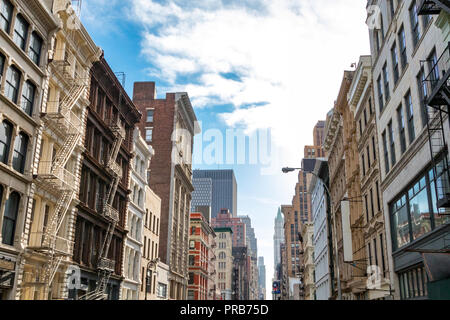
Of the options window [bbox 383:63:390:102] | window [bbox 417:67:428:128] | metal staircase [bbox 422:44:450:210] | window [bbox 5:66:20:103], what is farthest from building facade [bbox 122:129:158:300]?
metal staircase [bbox 422:44:450:210]

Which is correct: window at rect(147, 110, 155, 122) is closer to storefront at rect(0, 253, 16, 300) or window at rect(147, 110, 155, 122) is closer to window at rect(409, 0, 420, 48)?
storefront at rect(0, 253, 16, 300)

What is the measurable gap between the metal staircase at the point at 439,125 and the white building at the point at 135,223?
127 feet

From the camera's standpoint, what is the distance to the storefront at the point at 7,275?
1069 inches

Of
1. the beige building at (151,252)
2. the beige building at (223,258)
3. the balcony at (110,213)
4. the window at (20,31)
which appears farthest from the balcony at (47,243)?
the beige building at (223,258)

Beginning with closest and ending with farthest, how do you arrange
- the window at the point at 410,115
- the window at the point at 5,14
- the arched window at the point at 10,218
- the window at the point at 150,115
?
the window at the point at 410,115, the window at the point at 5,14, the arched window at the point at 10,218, the window at the point at 150,115

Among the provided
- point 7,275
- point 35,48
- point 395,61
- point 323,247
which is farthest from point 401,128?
point 323,247

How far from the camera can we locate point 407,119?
1081 inches

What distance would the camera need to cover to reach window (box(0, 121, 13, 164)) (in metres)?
27.5

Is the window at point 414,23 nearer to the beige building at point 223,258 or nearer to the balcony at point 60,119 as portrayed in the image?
the balcony at point 60,119

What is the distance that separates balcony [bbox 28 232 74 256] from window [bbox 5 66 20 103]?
9.14m

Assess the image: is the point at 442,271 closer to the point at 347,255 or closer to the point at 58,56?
the point at 347,255

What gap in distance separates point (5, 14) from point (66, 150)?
1056 cm

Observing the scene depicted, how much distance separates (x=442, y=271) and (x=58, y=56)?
97.8ft
